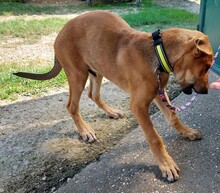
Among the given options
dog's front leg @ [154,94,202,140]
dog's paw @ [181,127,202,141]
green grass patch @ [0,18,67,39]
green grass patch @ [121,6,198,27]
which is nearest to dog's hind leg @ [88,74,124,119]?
dog's front leg @ [154,94,202,140]

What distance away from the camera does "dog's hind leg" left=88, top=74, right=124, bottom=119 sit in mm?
4328

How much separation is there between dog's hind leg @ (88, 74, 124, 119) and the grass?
118 cm

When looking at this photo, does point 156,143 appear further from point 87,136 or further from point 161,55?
point 87,136

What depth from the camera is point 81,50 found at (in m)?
3.81

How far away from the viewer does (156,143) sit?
10.5ft

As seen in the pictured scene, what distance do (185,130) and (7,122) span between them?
233 centimetres

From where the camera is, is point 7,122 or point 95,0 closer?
point 7,122

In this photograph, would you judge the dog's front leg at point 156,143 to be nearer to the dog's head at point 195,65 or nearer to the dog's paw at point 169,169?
the dog's paw at point 169,169

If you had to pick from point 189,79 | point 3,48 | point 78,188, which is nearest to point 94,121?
point 78,188

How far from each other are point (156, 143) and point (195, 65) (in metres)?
0.85

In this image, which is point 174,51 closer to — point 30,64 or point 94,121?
point 94,121

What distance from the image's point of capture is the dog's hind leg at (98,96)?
433cm

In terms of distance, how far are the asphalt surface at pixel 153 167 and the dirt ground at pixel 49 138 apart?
0.59 feet

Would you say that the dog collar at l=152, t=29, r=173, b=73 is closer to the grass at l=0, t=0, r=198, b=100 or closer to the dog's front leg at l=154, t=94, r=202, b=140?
the dog's front leg at l=154, t=94, r=202, b=140
